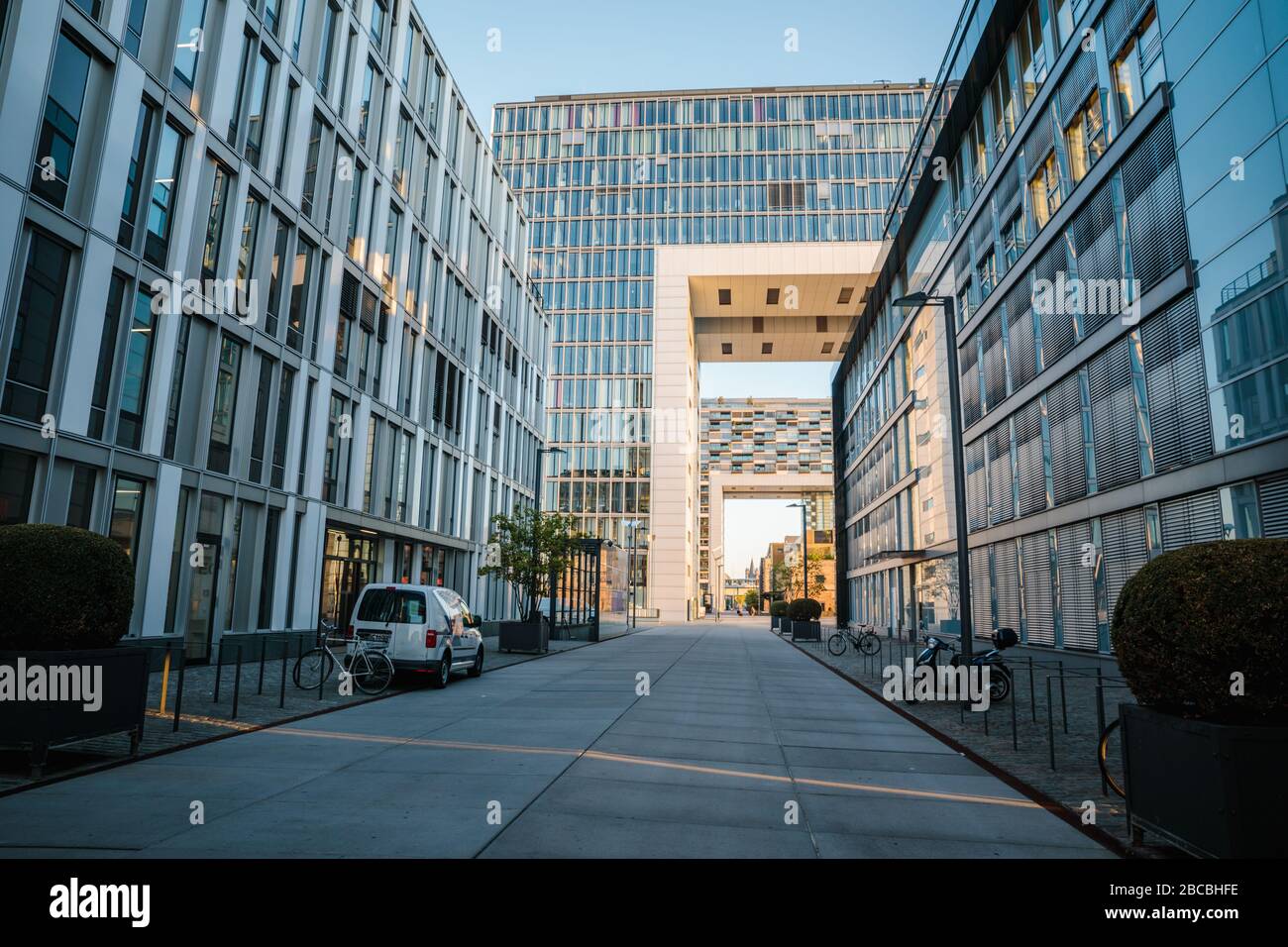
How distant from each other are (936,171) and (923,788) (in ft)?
101

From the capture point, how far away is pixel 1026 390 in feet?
78.6

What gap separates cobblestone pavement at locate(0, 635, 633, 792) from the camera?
7.79m

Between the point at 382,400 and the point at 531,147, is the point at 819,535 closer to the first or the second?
the point at 531,147

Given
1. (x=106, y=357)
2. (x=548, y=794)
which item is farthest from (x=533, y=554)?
(x=548, y=794)

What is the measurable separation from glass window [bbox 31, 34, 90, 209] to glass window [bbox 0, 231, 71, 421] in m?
0.97

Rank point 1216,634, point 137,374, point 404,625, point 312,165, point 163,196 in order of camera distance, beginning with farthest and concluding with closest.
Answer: point 312,165 → point 163,196 → point 137,374 → point 404,625 → point 1216,634

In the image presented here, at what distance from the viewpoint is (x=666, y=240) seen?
78.9 m

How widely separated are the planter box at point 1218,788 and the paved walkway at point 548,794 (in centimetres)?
76

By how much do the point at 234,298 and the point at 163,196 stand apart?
2972mm

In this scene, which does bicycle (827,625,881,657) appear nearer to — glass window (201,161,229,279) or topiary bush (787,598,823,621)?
topiary bush (787,598,823,621)

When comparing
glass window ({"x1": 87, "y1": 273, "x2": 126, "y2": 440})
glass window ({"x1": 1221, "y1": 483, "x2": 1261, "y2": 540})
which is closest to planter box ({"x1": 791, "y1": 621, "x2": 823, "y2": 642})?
glass window ({"x1": 1221, "y1": 483, "x2": 1261, "y2": 540})

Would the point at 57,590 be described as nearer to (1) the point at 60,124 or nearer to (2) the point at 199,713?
(2) the point at 199,713

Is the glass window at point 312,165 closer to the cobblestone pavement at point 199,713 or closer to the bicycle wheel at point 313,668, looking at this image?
the cobblestone pavement at point 199,713

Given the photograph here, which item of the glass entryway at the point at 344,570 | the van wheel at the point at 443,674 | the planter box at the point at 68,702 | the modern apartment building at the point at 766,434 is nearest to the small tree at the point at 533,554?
the glass entryway at the point at 344,570
